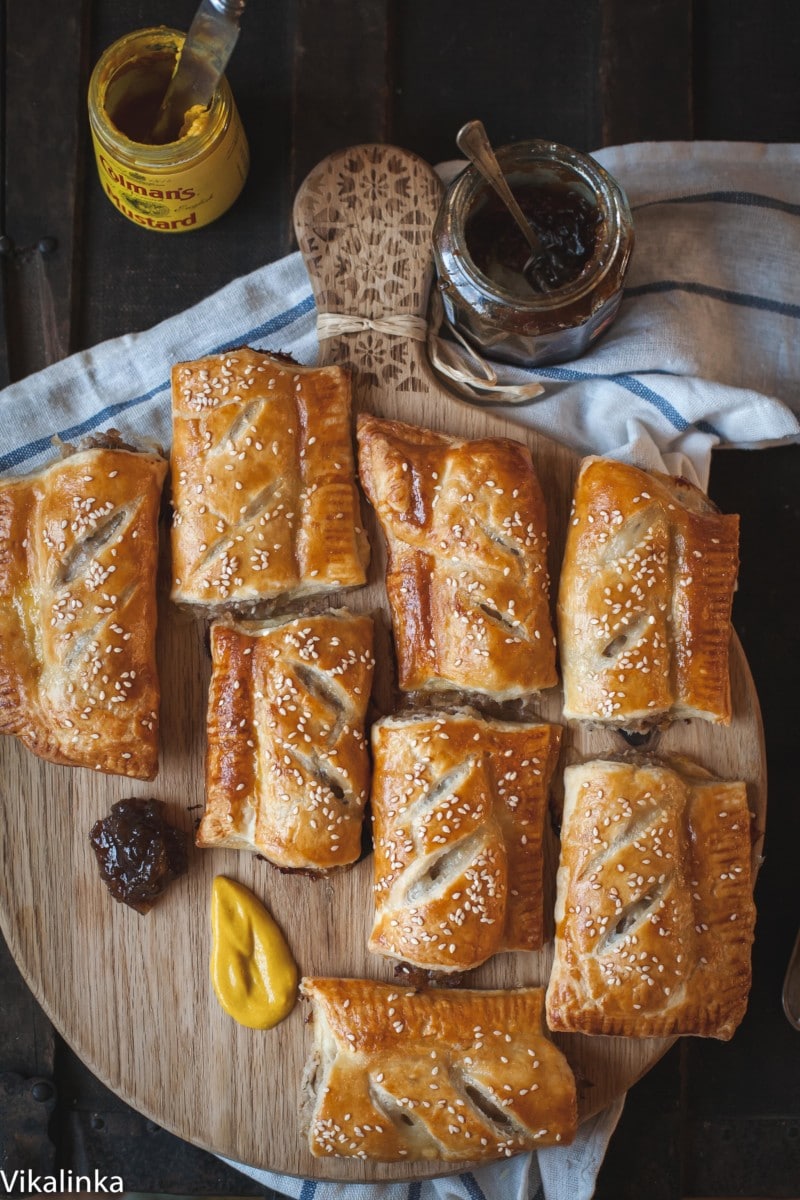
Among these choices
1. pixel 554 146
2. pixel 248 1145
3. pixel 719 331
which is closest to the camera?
pixel 554 146

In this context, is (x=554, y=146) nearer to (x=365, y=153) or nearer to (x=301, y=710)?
(x=365, y=153)

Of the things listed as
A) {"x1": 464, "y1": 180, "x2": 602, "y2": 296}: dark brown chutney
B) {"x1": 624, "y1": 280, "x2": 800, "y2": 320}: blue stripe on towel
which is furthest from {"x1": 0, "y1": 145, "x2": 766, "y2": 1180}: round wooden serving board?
{"x1": 624, "y1": 280, "x2": 800, "y2": 320}: blue stripe on towel

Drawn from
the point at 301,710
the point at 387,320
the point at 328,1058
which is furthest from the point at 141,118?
the point at 328,1058

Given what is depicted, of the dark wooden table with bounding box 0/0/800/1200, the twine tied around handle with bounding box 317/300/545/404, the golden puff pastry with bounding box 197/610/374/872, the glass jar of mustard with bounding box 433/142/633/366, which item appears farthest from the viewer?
the dark wooden table with bounding box 0/0/800/1200

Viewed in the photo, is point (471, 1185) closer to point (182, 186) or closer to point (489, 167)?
point (489, 167)

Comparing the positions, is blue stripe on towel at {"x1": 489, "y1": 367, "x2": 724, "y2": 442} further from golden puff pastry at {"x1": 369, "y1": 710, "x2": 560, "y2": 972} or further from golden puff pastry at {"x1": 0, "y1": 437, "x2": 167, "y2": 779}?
golden puff pastry at {"x1": 0, "y1": 437, "x2": 167, "y2": 779}

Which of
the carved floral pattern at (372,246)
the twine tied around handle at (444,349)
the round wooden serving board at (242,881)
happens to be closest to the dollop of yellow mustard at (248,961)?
the round wooden serving board at (242,881)

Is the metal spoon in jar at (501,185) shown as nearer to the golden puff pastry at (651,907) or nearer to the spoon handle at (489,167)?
the spoon handle at (489,167)
